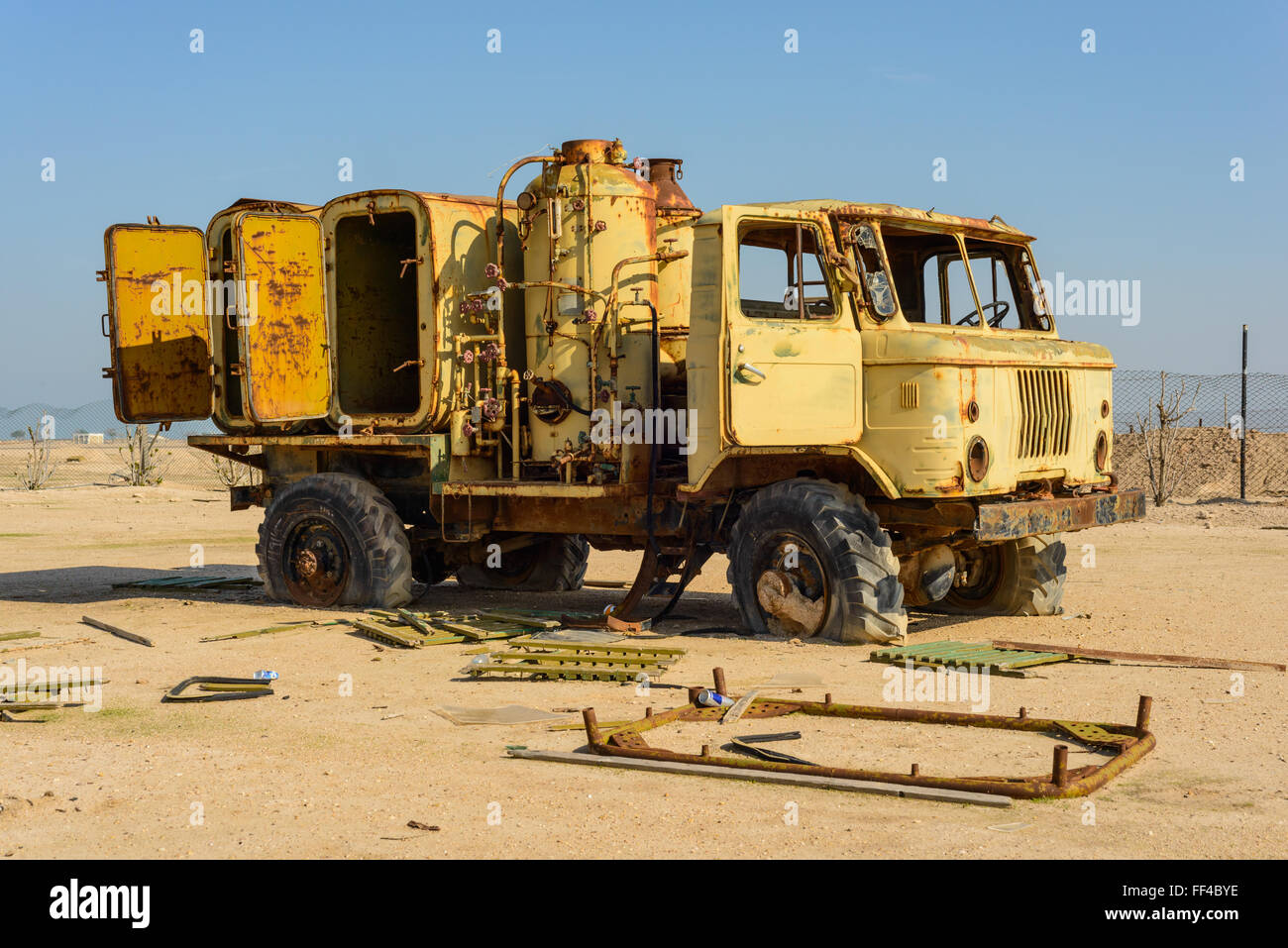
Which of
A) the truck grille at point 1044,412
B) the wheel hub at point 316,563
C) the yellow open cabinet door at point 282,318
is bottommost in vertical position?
the wheel hub at point 316,563

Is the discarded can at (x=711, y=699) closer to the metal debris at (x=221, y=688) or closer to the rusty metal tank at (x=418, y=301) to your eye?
the metal debris at (x=221, y=688)

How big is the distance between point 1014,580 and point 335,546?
593 centimetres

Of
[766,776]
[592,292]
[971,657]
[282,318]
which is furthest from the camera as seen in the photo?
[282,318]

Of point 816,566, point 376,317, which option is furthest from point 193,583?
point 816,566

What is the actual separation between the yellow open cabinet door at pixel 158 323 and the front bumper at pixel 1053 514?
24.5ft

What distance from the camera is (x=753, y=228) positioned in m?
10.6

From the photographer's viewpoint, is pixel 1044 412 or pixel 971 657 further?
pixel 1044 412

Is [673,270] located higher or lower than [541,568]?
higher

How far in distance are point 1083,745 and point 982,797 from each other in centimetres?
128

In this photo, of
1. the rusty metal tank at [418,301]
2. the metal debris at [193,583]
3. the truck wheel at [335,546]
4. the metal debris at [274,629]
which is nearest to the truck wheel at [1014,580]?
the rusty metal tank at [418,301]

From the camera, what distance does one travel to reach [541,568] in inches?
566

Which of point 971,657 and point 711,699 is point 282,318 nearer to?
point 711,699

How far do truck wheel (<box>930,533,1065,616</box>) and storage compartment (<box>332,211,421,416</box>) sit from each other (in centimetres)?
535

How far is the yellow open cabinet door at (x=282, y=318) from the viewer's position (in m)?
12.4
